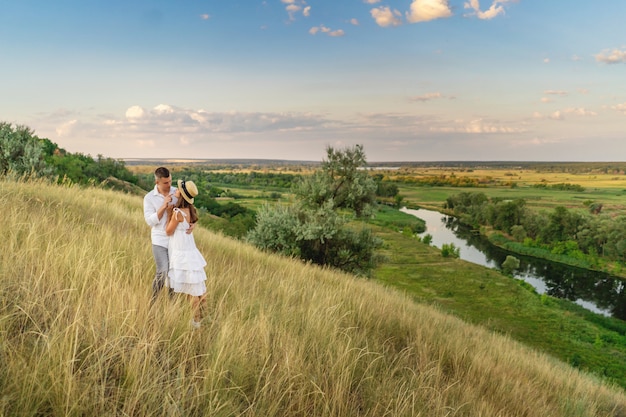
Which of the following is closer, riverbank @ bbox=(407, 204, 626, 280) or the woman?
the woman

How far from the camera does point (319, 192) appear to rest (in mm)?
22359

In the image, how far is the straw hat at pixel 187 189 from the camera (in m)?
4.25

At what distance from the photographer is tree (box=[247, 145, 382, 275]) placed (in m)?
21.6

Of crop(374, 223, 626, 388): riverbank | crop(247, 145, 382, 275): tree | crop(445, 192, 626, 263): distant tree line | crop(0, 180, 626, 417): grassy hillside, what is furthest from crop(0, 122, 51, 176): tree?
crop(445, 192, 626, 263): distant tree line

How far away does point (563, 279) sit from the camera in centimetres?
6100

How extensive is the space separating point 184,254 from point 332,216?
17325 mm

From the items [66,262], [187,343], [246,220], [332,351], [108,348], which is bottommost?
[246,220]

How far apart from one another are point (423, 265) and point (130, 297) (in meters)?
64.6

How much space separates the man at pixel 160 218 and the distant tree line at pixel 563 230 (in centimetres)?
8654

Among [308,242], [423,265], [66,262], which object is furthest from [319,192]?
[423,265]

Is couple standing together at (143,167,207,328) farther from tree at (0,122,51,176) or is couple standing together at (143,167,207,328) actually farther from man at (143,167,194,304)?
tree at (0,122,51,176)

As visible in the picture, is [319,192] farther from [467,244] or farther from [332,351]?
[467,244]

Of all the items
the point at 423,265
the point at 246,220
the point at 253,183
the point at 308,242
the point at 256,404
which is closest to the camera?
the point at 256,404

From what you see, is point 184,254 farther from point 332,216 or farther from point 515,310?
point 515,310
